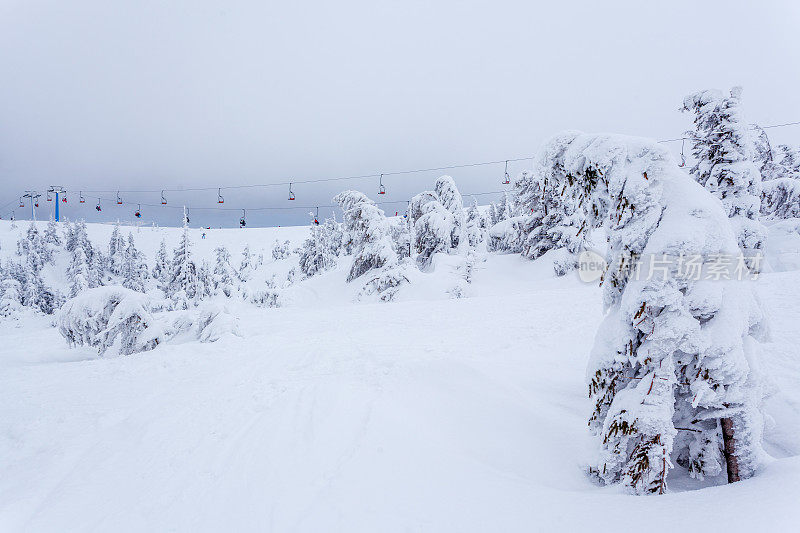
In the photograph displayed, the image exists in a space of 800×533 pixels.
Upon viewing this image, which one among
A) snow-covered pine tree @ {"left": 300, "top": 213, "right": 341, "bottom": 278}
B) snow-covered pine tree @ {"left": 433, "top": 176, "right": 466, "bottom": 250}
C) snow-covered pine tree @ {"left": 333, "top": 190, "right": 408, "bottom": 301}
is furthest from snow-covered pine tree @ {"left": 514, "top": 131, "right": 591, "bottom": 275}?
snow-covered pine tree @ {"left": 300, "top": 213, "right": 341, "bottom": 278}

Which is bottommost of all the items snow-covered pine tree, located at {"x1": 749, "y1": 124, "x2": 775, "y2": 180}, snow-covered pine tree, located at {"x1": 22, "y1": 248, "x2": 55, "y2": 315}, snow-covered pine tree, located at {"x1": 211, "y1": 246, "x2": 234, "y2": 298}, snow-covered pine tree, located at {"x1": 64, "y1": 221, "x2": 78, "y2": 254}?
snow-covered pine tree, located at {"x1": 22, "y1": 248, "x2": 55, "y2": 315}

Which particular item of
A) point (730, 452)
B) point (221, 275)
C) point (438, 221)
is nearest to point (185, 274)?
point (221, 275)

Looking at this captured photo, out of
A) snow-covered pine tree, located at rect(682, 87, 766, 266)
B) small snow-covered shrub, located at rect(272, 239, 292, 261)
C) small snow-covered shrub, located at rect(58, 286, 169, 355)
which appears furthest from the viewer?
small snow-covered shrub, located at rect(272, 239, 292, 261)

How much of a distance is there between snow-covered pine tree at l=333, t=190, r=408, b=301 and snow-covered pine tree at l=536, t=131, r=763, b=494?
20.5 m

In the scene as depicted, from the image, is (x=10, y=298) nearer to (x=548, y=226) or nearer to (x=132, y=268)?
(x=132, y=268)

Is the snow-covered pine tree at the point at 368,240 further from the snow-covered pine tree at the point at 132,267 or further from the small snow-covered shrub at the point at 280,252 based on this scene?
the small snow-covered shrub at the point at 280,252

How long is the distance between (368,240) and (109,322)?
61.5 ft

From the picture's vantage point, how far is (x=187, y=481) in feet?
15.4

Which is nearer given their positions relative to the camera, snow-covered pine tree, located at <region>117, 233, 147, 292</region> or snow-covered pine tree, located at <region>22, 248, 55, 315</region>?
snow-covered pine tree, located at <region>22, 248, 55, 315</region>

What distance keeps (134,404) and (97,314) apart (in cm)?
646

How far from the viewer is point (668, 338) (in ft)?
12.5

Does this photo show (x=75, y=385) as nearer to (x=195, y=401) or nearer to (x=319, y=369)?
(x=195, y=401)

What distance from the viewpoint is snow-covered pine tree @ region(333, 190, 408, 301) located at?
25.4m

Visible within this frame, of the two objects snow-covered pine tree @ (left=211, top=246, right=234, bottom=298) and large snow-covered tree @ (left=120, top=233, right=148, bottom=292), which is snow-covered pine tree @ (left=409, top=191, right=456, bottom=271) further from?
large snow-covered tree @ (left=120, top=233, right=148, bottom=292)
